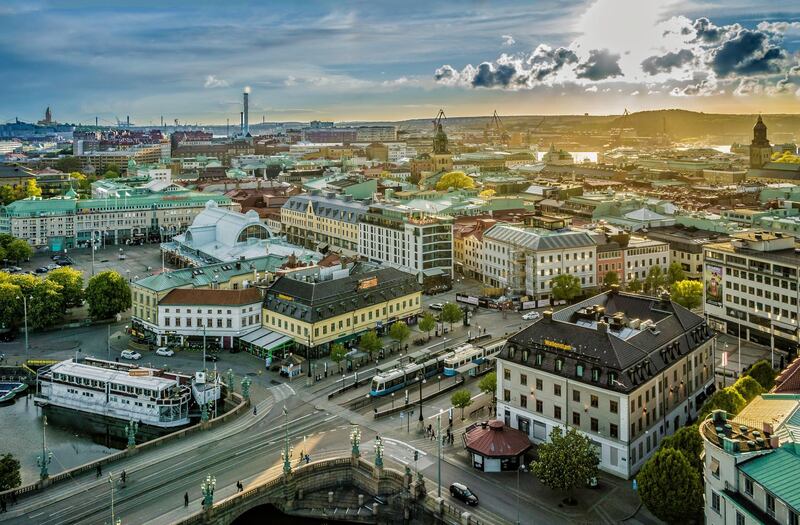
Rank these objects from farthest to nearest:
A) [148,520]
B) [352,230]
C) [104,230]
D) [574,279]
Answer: [104,230]
[352,230]
[574,279]
[148,520]

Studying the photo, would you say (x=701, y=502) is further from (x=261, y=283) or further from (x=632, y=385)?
(x=261, y=283)

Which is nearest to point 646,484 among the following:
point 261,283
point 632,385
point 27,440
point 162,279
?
point 632,385

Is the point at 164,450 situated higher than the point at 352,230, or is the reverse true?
the point at 352,230

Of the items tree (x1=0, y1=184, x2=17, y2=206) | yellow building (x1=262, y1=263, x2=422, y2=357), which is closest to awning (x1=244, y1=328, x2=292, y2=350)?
A: yellow building (x1=262, y1=263, x2=422, y2=357)

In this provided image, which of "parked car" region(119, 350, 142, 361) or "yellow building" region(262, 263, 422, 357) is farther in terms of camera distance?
"parked car" region(119, 350, 142, 361)

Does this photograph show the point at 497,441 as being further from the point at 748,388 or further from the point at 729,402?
the point at 748,388

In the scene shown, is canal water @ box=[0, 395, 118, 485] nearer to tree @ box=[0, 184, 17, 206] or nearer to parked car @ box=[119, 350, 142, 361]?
parked car @ box=[119, 350, 142, 361]

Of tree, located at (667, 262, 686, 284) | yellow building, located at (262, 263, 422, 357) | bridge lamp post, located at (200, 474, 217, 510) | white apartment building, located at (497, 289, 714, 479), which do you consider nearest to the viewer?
bridge lamp post, located at (200, 474, 217, 510)
